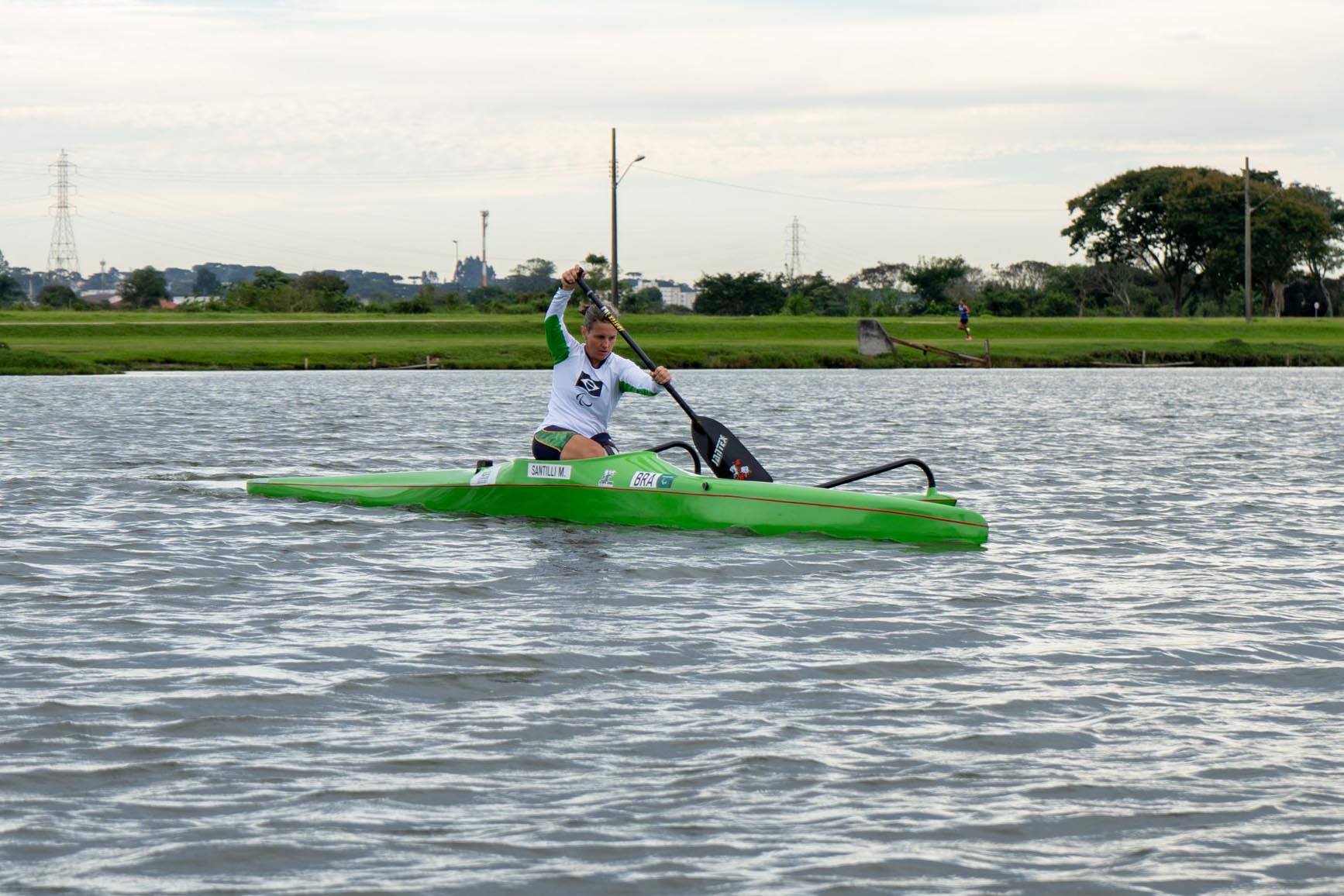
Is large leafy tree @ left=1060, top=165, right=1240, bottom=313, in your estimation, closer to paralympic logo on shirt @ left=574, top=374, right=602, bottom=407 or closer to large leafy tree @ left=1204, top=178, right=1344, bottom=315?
large leafy tree @ left=1204, top=178, right=1344, bottom=315

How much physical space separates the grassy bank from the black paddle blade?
123 ft

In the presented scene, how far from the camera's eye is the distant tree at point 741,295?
86688mm

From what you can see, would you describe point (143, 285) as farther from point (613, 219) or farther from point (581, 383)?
point (581, 383)

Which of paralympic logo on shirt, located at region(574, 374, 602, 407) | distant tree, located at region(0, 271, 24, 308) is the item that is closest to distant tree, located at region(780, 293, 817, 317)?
distant tree, located at region(0, 271, 24, 308)

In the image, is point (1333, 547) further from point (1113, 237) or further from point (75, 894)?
point (1113, 237)

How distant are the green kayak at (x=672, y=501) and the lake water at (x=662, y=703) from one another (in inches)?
7.1

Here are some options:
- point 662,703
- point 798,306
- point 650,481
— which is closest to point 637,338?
point 798,306

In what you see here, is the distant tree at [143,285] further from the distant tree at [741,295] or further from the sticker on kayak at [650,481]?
the sticker on kayak at [650,481]

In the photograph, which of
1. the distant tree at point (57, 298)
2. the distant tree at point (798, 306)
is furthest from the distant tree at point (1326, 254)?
the distant tree at point (57, 298)

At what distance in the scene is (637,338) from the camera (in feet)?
191

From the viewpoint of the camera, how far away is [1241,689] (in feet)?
24.5

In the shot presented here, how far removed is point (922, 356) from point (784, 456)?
3559cm

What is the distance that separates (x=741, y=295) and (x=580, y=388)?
7432 centimetres

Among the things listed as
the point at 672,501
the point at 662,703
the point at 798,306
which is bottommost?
the point at 662,703
